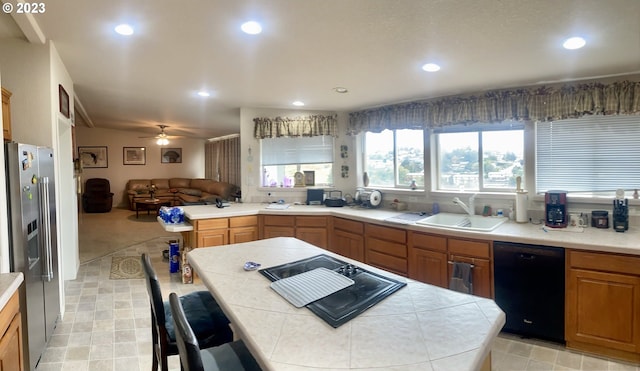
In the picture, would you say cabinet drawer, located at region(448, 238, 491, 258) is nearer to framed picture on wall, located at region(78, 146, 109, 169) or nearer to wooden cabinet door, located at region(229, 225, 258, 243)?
wooden cabinet door, located at region(229, 225, 258, 243)

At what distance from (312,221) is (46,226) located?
2.52 m

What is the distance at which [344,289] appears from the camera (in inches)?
56.9

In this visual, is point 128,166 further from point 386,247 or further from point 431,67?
point 431,67

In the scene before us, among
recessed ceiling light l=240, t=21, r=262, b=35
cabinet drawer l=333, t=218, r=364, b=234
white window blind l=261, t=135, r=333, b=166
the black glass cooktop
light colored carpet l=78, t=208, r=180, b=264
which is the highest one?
recessed ceiling light l=240, t=21, r=262, b=35

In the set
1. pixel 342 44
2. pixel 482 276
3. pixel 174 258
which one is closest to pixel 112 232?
pixel 174 258

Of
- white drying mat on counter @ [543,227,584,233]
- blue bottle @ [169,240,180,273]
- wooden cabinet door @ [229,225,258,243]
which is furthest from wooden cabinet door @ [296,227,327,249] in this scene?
white drying mat on counter @ [543,227,584,233]

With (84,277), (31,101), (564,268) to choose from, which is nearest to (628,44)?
(564,268)

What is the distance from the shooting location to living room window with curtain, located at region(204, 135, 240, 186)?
8703mm

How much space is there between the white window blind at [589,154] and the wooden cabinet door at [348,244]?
6.13ft

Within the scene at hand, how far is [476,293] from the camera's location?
111 inches

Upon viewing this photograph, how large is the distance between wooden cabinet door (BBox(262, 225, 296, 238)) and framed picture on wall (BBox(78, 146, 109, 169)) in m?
8.17

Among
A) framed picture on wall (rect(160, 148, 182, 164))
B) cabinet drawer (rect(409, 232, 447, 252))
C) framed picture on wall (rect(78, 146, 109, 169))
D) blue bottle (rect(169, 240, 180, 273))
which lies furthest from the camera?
framed picture on wall (rect(160, 148, 182, 164))

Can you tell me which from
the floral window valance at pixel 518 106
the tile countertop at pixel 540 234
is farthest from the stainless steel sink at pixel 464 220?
the floral window valance at pixel 518 106

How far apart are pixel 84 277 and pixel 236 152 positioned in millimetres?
5007
